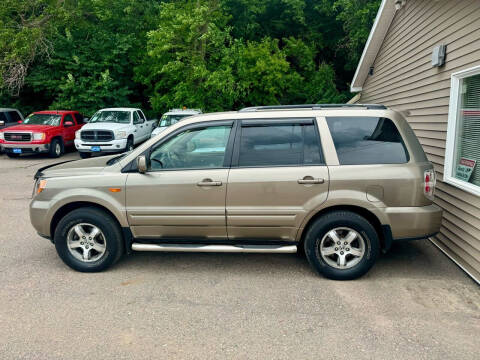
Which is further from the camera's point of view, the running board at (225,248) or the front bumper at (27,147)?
the front bumper at (27,147)

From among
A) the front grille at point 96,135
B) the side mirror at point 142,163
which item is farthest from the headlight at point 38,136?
the side mirror at point 142,163

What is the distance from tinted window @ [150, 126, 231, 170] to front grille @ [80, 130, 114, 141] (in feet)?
34.2

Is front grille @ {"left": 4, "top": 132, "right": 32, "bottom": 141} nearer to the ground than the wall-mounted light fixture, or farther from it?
nearer to the ground

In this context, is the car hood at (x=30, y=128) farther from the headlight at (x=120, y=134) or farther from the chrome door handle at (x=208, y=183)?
the chrome door handle at (x=208, y=183)

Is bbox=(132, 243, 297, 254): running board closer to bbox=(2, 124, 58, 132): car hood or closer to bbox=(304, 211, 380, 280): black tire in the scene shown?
bbox=(304, 211, 380, 280): black tire

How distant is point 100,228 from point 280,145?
7.52 feet

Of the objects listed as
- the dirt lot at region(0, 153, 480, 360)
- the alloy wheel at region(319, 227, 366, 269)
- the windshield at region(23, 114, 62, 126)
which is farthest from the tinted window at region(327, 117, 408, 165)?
the windshield at region(23, 114, 62, 126)

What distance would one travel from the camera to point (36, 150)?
1455 cm

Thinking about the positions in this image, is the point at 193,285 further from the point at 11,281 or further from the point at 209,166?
the point at 11,281

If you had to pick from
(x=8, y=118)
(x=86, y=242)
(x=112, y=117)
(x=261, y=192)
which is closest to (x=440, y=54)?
(x=261, y=192)

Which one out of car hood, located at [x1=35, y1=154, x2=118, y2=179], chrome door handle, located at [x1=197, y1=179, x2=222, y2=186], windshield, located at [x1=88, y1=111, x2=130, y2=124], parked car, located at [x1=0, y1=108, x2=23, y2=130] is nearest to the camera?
chrome door handle, located at [x1=197, y1=179, x2=222, y2=186]

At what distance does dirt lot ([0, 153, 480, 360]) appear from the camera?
3.28 m

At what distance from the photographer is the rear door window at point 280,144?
451 cm

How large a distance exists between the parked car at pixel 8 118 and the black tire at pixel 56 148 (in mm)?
2349
